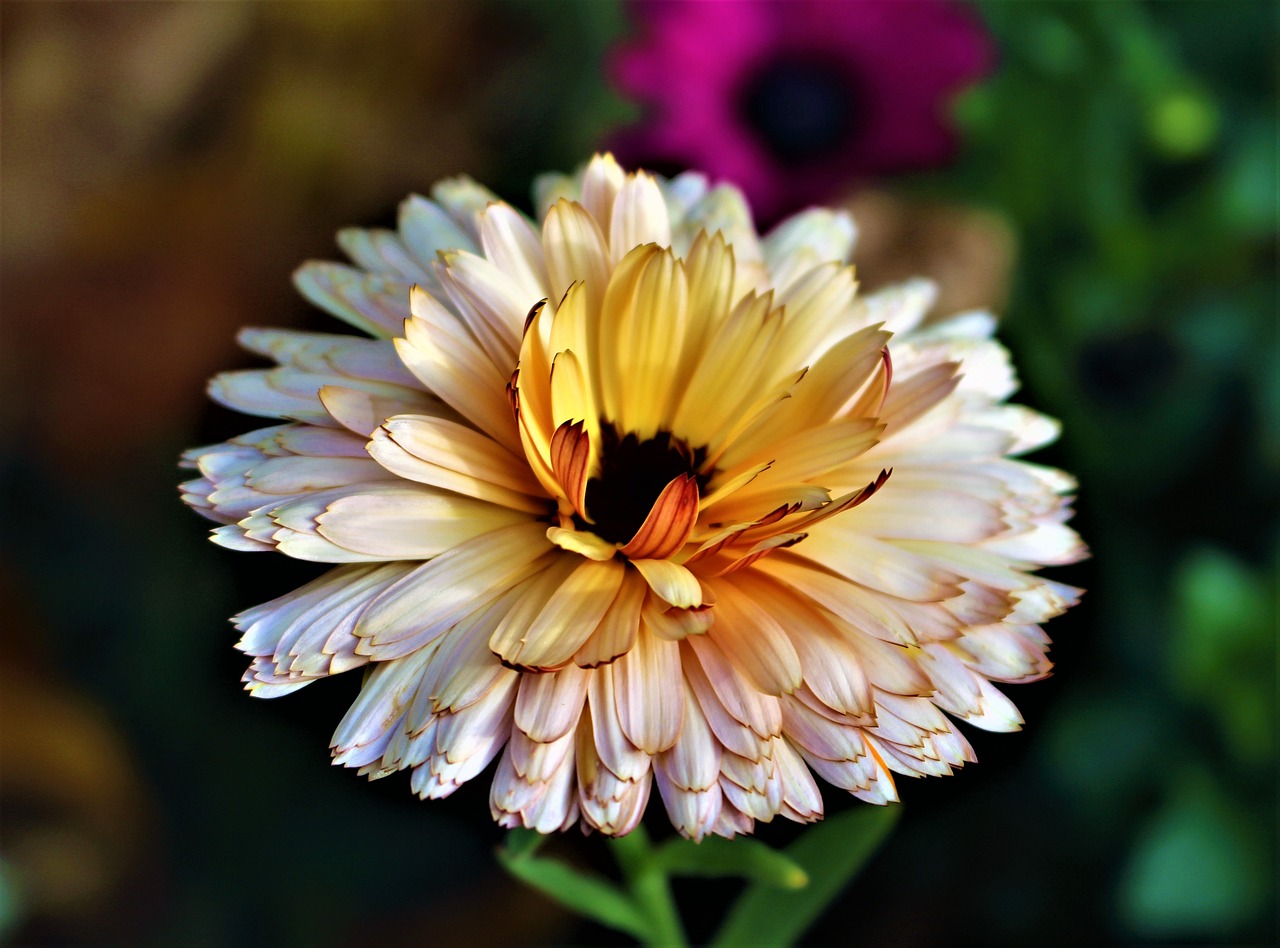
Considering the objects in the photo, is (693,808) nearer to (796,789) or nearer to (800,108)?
(796,789)

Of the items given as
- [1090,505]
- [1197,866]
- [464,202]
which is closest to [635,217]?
[464,202]

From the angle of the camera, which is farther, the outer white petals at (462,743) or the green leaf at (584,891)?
the green leaf at (584,891)

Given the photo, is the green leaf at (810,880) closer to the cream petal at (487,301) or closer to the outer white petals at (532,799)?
the outer white petals at (532,799)

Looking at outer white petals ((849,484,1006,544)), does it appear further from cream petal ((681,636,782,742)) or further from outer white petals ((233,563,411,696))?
outer white petals ((233,563,411,696))

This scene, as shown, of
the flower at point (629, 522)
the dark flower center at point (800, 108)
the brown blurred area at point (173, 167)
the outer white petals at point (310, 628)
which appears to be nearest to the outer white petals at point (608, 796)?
the flower at point (629, 522)

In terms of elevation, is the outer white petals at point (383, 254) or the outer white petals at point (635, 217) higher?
the outer white petals at point (383, 254)

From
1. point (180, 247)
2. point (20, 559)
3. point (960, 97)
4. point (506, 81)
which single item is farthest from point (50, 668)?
point (960, 97)

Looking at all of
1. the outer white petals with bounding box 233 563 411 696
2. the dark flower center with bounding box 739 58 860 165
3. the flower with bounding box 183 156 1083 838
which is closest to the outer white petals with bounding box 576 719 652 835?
the flower with bounding box 183 156 1083 838

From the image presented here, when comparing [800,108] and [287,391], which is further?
[800,108]
